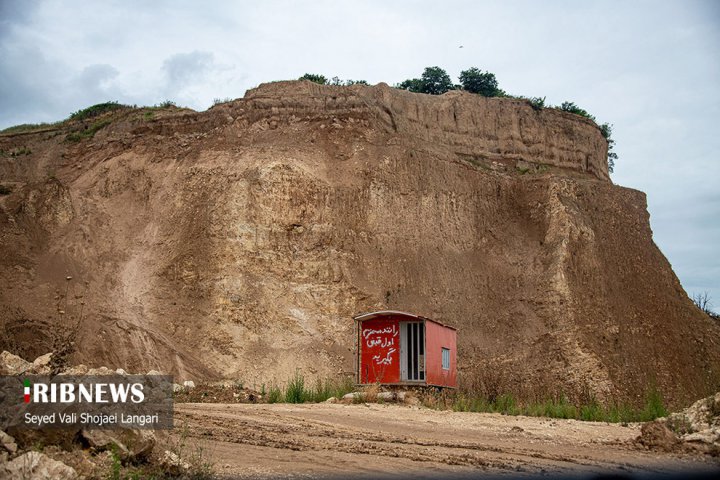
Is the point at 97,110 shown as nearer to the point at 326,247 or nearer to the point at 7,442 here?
the point at 326,247

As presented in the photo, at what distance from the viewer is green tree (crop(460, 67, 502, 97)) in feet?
172

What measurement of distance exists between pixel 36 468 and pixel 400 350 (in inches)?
644

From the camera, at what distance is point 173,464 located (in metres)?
8.48

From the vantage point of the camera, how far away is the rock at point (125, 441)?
8.40 m

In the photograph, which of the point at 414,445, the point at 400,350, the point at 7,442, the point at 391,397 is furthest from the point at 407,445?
the point at 400,350

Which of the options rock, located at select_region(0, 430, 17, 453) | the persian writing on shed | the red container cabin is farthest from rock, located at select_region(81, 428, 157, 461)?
the persian writing on shed

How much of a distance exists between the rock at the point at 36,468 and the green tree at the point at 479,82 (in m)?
47.5

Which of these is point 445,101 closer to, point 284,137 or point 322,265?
point 284,137

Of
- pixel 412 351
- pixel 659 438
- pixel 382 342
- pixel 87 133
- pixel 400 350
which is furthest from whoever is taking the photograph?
pixel 87 133

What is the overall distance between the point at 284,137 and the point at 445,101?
9.66 m

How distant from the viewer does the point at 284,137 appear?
Answer: 118ft

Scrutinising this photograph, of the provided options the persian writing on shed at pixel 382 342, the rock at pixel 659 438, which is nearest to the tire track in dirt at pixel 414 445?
the rock at pixel 659 438

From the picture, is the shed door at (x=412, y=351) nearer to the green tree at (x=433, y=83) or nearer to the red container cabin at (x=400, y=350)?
the red container cabin at (x=400, y=350)

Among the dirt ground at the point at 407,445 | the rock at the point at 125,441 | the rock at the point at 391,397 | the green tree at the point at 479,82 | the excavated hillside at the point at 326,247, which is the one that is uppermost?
the green tree at the point at 479,82
